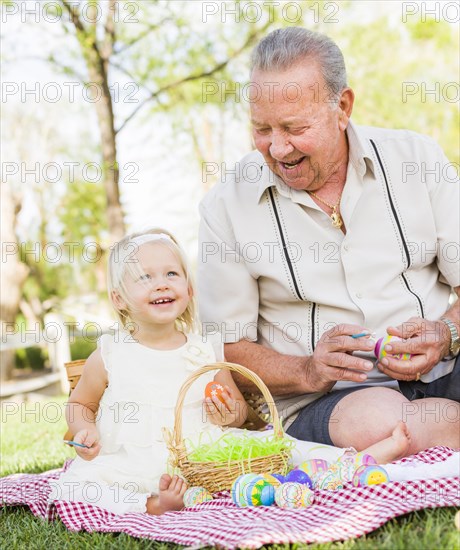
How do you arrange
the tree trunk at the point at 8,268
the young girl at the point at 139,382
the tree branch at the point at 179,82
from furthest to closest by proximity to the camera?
the tree trunk at the point at 8,268 → the tree branch at the point at 179,82 → the young girl at the point at 139,382

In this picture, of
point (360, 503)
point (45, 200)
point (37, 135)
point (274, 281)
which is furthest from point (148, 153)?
point (360, 503)

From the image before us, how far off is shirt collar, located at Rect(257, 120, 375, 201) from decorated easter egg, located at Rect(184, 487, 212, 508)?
4.16 feet

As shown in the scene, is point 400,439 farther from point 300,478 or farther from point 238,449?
point 238,449

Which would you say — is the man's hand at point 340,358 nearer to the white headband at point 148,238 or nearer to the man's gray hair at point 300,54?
the white headband at point 148,238

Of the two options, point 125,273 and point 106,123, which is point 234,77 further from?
point 125,273

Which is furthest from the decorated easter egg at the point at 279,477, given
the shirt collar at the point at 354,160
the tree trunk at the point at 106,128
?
the tree trunk at the point at 106,128

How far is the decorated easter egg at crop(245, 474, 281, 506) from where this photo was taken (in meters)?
2.48

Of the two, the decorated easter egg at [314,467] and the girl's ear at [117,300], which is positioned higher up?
the girl's ear at [117,300]

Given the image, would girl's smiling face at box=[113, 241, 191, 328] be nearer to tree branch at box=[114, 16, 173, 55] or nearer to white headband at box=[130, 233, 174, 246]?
white headband at box=[130, 233, 174, 246]

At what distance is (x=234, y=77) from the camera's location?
11.1 m

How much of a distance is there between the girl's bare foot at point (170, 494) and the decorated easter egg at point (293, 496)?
41cm

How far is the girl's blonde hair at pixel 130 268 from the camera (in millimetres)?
3146

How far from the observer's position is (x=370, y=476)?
242 centimetres

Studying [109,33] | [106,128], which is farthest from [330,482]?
[109,33]
